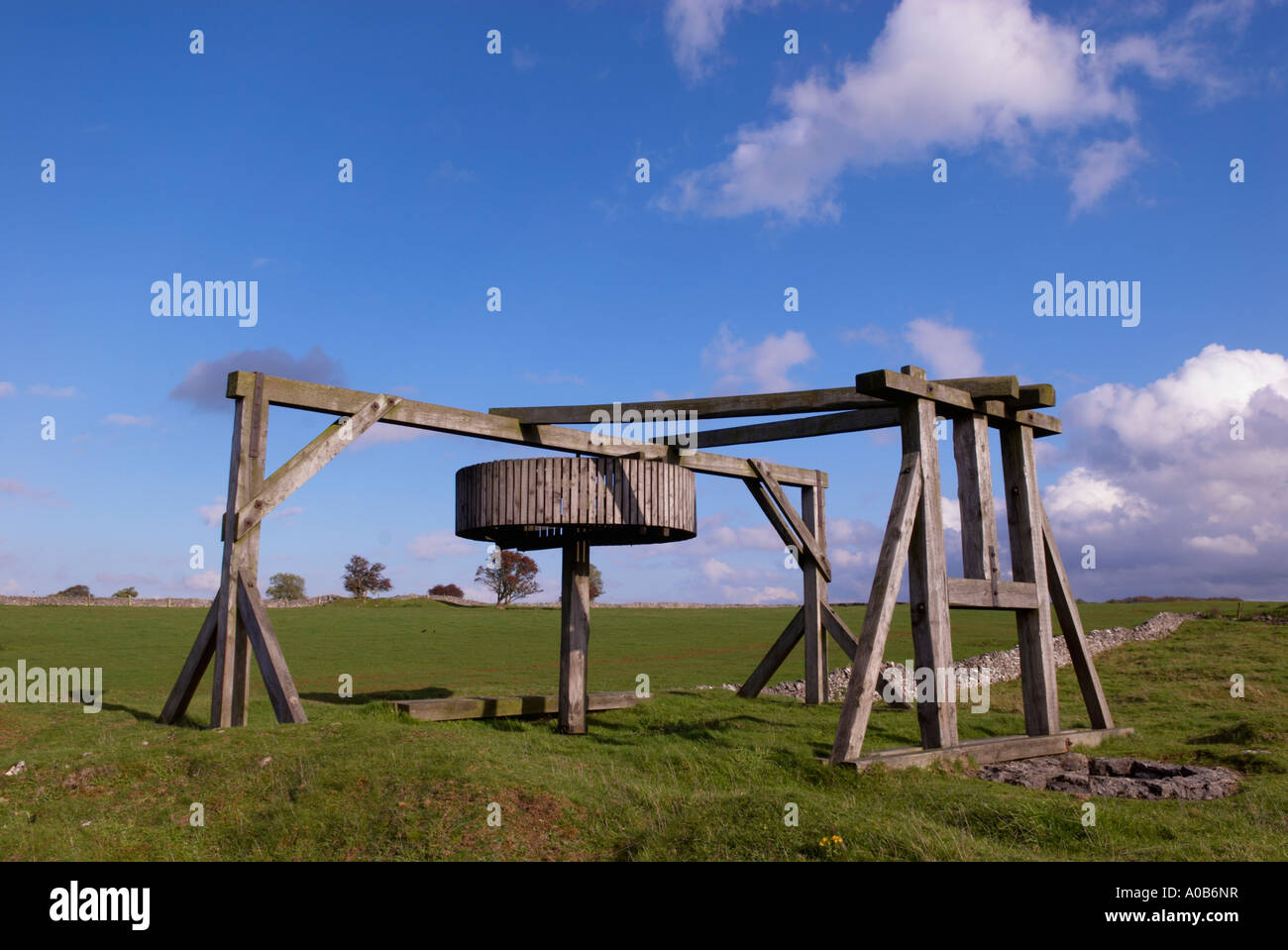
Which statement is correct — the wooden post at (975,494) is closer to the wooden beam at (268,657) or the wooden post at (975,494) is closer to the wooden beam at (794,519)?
the wooden beam at (794,519)

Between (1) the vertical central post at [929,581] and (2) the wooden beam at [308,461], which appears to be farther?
(2) the wooden beam at [308,461]

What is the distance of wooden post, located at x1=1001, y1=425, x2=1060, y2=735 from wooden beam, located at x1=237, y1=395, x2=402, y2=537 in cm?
825

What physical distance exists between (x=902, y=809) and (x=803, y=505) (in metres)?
10.4

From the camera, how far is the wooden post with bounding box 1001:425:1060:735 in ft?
39.7

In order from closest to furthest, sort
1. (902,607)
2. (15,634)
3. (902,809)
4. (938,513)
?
(902,809) < (938,513) < (15,634) < (902,607)

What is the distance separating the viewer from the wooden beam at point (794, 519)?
16438 millimetres

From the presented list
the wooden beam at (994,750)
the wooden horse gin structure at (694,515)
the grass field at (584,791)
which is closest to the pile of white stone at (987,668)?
the wooden beam at (994,750)

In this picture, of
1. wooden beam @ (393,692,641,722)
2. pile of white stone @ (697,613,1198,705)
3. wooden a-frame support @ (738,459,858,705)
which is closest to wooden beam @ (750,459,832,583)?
wooden a-frame support @ (738,459,858,705)

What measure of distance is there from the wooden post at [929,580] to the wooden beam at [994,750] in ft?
1.04

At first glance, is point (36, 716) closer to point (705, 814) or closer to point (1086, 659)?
point (705, 814)

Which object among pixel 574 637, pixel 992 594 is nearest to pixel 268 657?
pixel 574 637
